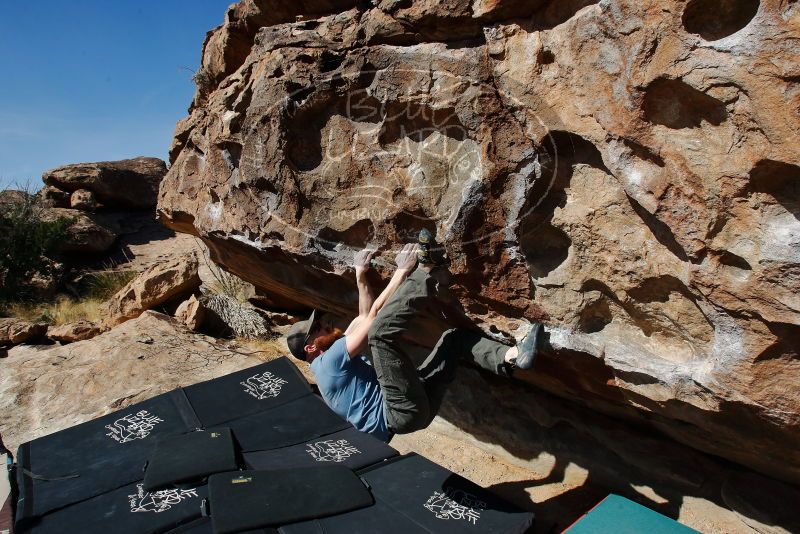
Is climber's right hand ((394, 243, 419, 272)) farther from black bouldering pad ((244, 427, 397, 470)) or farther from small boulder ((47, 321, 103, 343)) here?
small boulder ((47, 321, 103, 343))

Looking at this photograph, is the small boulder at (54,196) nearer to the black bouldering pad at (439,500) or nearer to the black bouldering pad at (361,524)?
the black bouldering pad at (439,500)

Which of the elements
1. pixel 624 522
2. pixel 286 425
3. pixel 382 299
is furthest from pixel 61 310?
pixel 624 522

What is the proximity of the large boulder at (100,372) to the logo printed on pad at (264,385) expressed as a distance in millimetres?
1391

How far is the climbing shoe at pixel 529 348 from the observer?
103 inches

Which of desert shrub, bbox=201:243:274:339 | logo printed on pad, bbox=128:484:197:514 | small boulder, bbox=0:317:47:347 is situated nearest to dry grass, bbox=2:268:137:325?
small boulder, bbox=0:317:47:347

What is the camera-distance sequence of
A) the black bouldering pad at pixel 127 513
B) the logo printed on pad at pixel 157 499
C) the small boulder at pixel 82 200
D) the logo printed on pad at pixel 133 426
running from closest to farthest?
the black bouldering pad at pixel 127 513 → the logo printed on pad at pixel 157 499 → the logo printed on pad at pixel 133 426 → the small boulder at pixel 82 200

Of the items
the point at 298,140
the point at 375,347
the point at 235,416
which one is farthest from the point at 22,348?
the point at 375,347

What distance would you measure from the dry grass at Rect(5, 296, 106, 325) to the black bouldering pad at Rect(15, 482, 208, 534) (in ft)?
15.6

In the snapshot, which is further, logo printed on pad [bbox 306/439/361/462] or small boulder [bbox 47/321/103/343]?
small boulder [bbox 47/321/103/343]

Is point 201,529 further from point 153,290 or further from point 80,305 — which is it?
point 80,305

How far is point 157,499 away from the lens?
2562 mm

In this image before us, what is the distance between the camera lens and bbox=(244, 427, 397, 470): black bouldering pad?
9.47ft

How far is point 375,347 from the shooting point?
9.41ft

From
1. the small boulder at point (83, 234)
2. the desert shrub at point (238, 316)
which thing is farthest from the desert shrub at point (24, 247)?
the desert shrub at point (238, 316)
